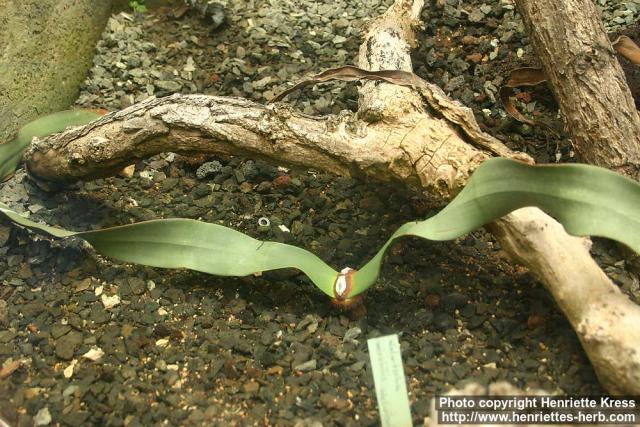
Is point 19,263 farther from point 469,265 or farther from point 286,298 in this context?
point 469,265

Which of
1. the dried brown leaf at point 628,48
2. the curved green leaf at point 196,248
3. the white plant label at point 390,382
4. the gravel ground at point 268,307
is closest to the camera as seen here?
the white plant label at point 390,382

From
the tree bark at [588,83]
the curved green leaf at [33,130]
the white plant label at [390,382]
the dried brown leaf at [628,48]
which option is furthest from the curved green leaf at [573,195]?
the curved green leaf at [33,130]

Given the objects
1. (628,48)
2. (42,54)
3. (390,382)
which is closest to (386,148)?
(390,382)

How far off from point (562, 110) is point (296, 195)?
3.13 ft

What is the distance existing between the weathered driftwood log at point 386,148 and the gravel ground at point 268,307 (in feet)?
0.52

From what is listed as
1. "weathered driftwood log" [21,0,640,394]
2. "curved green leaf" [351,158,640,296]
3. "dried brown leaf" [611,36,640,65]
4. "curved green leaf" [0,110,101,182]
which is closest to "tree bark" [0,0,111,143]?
"curved green leaf" [0,110,101,182]

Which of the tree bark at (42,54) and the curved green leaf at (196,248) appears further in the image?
the tree bark at (42,54)

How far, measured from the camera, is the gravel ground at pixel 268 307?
1.77 meters

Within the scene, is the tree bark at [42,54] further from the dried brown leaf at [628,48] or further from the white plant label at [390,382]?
the dried brown leaf at [628,48]

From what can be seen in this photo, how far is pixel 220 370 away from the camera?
6.08ft

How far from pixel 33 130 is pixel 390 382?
5.44 feet

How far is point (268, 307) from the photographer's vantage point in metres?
2.04

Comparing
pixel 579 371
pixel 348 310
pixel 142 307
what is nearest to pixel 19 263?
pixel 142 307

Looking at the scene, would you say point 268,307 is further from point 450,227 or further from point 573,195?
point 573,195
